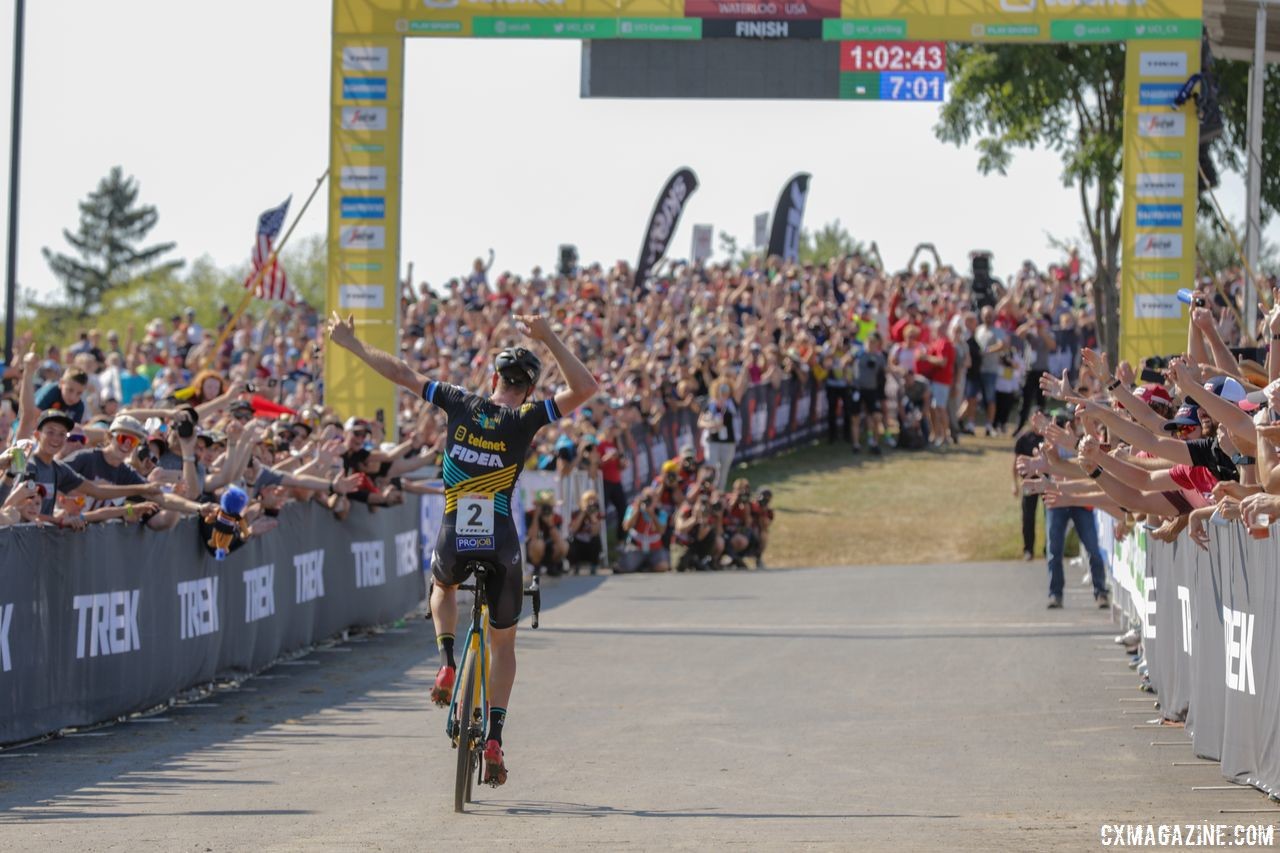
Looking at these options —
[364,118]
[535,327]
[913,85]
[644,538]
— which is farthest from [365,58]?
[535,327]

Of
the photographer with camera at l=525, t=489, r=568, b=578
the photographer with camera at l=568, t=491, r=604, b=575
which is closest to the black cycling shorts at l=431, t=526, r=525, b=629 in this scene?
the photographer with camera at l=525, t=489, r=568, b=578

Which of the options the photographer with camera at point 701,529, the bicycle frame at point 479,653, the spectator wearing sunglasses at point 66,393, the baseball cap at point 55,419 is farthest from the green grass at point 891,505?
the bicycle frame at point 479,653

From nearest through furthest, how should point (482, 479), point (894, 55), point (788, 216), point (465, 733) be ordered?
point (465, 733) → point (482, 479) → point (894, 55) → point (788, 216)

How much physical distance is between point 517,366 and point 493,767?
1.85 metres

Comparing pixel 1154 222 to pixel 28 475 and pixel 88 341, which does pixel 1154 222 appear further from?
pixel 28 475

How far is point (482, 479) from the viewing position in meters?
9.52

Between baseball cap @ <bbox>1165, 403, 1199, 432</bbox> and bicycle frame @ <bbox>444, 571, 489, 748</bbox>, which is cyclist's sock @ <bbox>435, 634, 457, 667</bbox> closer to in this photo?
bicycle frame @ <bbox>444, 571, 489, 748</bbox>

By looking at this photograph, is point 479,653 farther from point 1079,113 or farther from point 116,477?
point 1079,113

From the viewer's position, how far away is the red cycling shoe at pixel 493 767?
9367 mm

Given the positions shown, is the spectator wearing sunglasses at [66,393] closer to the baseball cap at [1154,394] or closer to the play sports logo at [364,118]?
the baseball cap at [1154,394]

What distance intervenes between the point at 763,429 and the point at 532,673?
18657mm

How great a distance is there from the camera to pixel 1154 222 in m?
23.8

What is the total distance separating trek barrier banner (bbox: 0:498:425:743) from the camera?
38.4 ft

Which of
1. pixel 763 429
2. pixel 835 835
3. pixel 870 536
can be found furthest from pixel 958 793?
pixel 763 429
